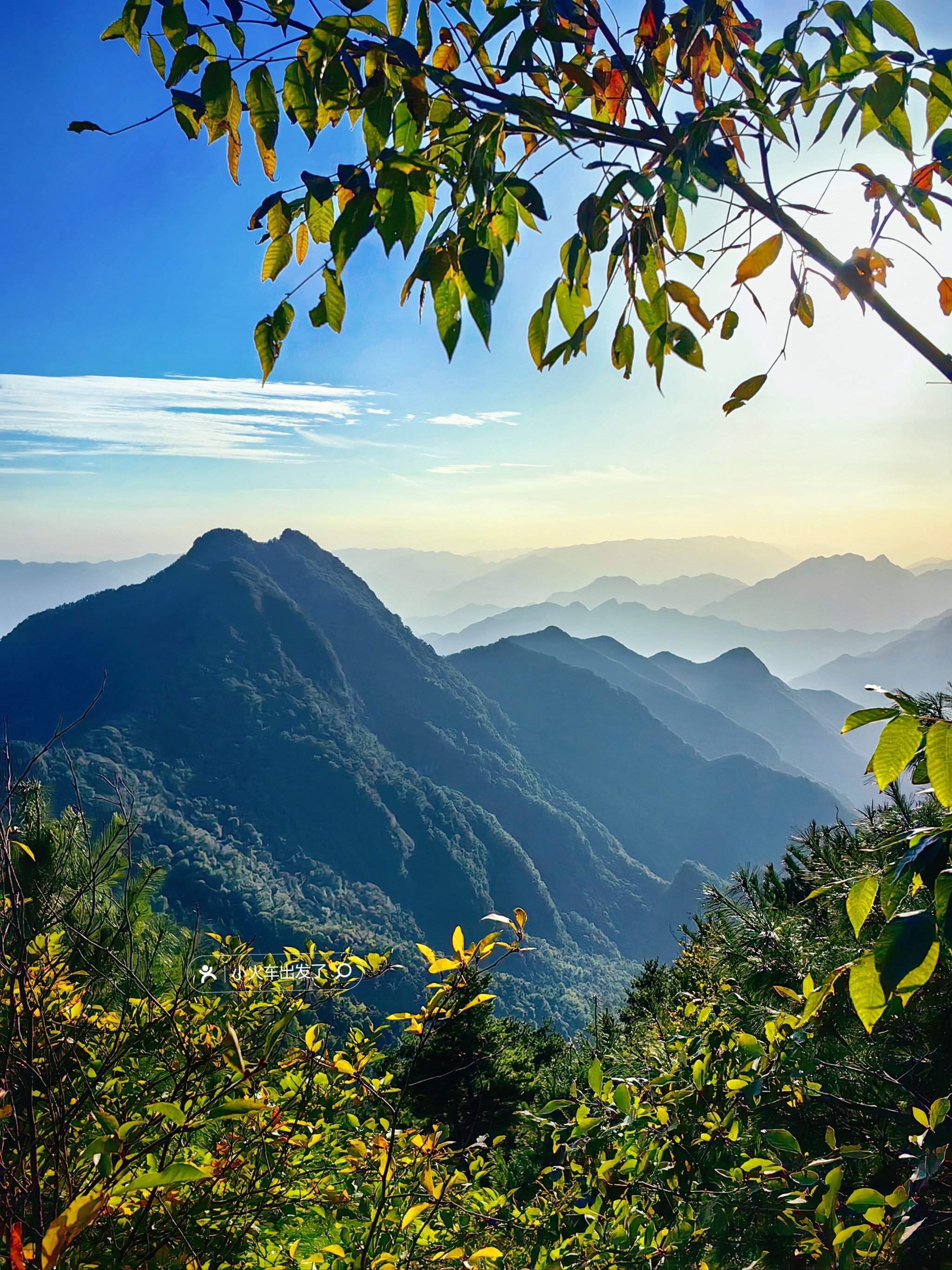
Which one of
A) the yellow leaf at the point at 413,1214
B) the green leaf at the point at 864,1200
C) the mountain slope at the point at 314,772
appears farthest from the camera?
the mountain slope at the point at 314,772

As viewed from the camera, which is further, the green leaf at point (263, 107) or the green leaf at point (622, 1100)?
the green leaf at point (622, 1100)

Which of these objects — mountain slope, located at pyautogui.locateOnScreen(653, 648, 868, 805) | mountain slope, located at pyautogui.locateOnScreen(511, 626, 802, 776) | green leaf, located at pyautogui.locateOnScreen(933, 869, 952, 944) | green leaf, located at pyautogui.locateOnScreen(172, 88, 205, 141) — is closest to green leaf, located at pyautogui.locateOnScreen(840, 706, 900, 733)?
green leaf, located at pyautogui.locateOnScreen(933, 869, 952, 944)

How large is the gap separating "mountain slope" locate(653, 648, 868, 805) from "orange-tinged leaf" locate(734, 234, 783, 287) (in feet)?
614

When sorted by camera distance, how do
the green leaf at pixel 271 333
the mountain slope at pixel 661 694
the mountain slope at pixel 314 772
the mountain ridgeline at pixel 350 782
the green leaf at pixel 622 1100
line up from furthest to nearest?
1. the mountain slope at pixel 661 694
2. the mountain ridgeline at pixel 350 782
3. the mountain slope at pixel 314 772
4. the green leaf at pixel 622 1100
5. the green leaf at pixel 271 333

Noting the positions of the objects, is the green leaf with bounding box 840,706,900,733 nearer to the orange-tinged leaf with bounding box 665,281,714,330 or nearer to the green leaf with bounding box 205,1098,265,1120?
the orange-tinged leaf with bounding box 665,281,714,330

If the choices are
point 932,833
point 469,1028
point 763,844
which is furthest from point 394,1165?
point 763,844

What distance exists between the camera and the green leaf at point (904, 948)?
64 centimetres

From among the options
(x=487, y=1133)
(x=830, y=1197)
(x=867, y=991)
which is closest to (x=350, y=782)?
(x=487, y=1133)

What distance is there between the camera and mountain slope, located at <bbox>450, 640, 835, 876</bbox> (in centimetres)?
10994

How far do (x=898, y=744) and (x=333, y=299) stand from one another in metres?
1.02

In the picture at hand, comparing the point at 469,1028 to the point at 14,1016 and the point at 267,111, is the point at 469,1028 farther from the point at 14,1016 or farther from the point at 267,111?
the point at 267,111

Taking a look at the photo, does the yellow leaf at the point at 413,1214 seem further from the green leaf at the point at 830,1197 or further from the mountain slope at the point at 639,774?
the mountain slope at the point at 639,774

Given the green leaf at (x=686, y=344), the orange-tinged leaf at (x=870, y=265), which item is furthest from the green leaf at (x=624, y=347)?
the orange-tinged leaf at (x=870, y=265)

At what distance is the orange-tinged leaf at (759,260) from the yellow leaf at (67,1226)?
144 centimetres
